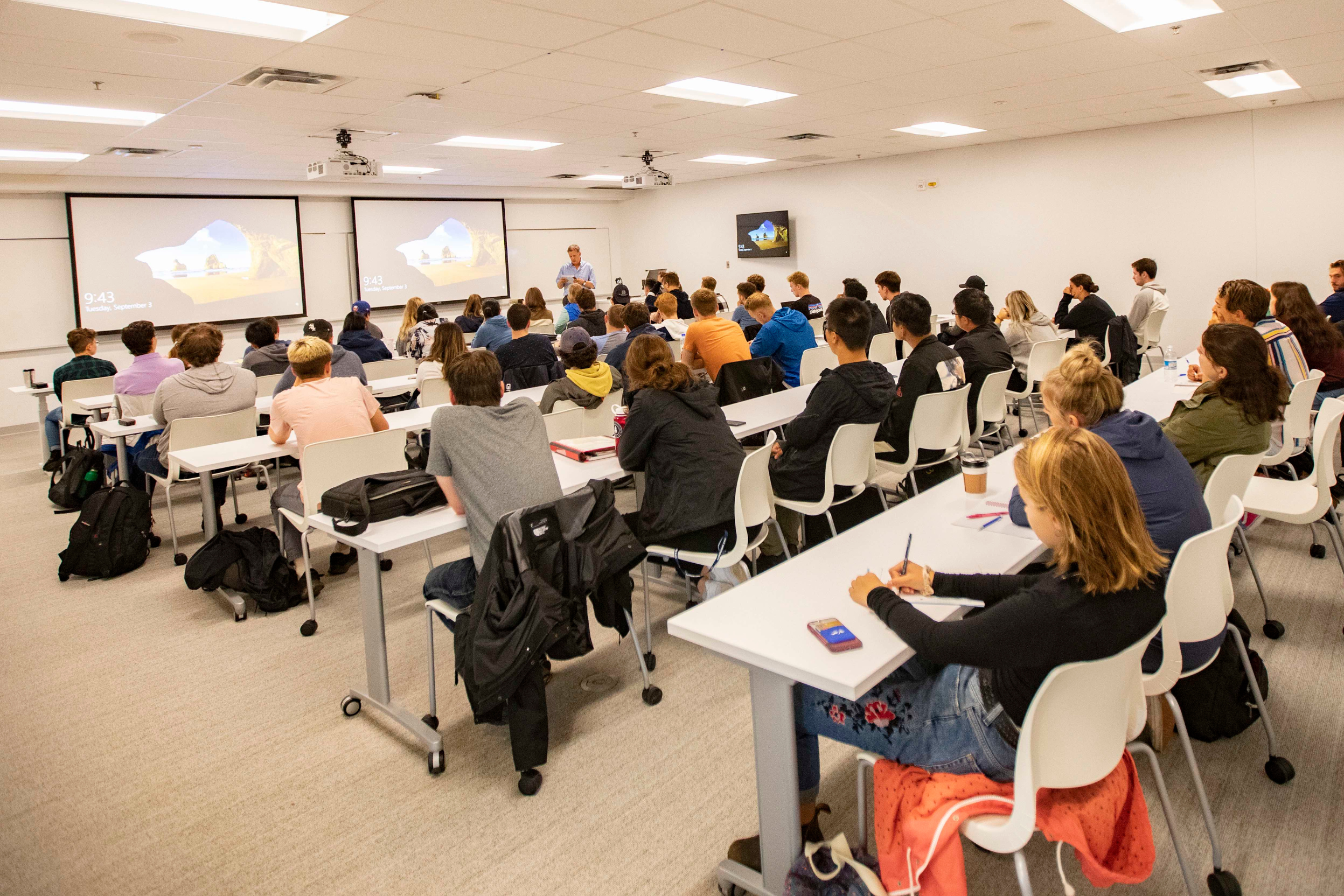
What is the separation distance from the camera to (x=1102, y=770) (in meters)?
1.65

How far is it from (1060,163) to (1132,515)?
10057 mm

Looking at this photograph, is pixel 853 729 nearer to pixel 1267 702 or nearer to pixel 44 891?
pixel 1267 702

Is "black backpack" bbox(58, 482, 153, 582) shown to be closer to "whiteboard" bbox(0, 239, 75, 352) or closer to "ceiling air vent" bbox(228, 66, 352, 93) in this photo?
"ceiling air vent" bbox(228, 66, 352, 93)

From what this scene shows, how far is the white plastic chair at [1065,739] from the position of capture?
5.03ft

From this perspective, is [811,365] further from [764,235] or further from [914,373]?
[764,235]

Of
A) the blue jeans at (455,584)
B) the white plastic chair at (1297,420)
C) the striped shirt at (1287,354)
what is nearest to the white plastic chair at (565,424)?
the blue jeans at (455,584)

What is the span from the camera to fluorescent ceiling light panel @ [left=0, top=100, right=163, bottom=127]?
588 cm

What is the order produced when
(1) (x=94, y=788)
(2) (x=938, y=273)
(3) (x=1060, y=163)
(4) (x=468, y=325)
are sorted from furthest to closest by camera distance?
(2) (x=938, y=273), (3) (x=1060, y=163), (4) (x=468, y=325), (1) (x=94, y=788)

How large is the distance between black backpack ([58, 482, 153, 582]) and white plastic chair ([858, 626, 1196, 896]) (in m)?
4.76

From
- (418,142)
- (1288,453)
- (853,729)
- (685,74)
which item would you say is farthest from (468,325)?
(853,729)

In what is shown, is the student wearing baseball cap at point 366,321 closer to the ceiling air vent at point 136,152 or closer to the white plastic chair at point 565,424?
the ceiling air vent at point 136,152

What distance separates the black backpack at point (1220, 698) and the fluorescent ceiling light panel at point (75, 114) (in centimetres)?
712

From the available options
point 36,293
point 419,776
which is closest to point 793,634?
point 419,776

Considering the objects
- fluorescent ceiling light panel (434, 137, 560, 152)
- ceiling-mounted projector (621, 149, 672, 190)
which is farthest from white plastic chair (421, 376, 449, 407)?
ceiling-mounted projector (621, 149, 672, 190)
